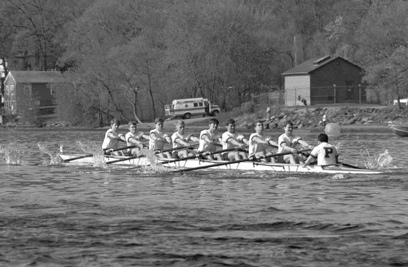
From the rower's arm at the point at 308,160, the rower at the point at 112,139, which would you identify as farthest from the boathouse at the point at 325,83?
the rower's arm at the point at 308,160

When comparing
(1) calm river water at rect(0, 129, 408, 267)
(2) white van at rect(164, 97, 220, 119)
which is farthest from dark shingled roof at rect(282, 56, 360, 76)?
(1) calm river water at rect(0, 129, 408, 267)

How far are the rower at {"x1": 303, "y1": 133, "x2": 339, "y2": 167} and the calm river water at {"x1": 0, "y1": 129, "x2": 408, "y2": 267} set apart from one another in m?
0.43

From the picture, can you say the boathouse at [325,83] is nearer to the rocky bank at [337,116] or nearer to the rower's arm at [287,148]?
the rocky bank at [337,116]

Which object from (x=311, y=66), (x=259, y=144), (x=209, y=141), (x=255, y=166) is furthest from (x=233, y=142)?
(x=311, y=66)

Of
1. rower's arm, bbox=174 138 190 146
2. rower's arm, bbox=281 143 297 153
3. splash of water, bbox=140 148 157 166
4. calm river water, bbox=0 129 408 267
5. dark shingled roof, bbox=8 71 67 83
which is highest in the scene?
dark shingled roof, bbox=8 71 67 83

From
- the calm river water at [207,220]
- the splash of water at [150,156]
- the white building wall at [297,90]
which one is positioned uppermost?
the white building wall at [297,90]

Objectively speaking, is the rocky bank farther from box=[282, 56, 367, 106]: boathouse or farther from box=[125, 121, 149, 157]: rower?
box=[125, 121, 149, 157]: rower

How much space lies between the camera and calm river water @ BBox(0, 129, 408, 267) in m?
13.9

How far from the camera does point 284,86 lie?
80.6 metres

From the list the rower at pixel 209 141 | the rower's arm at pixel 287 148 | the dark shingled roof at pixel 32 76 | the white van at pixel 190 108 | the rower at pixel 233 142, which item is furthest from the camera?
the dark shingled roof at pixel 32 76

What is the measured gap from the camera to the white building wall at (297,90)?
72.4m

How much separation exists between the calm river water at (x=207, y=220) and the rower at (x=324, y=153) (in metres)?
0.43

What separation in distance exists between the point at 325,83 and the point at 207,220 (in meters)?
58.2

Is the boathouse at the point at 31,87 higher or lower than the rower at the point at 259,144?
higher
